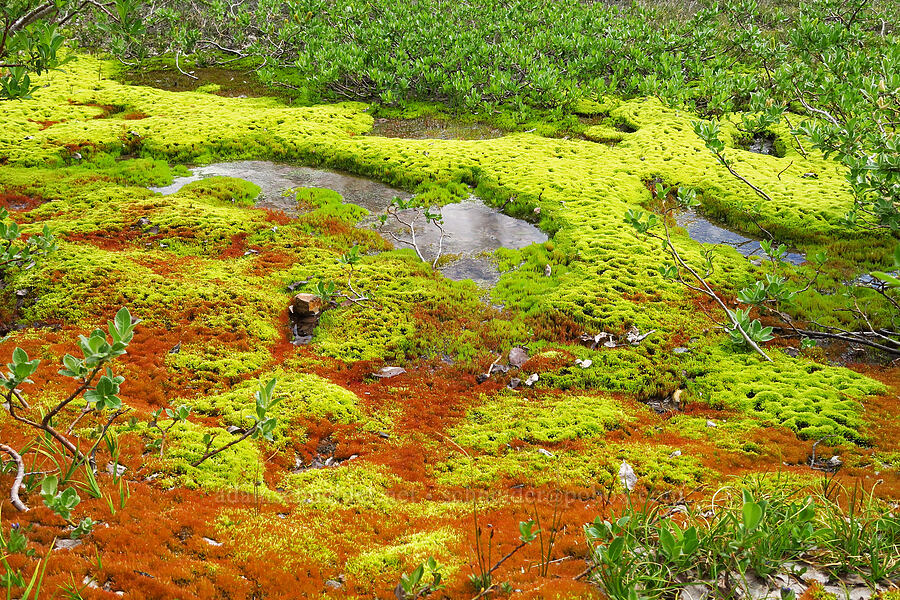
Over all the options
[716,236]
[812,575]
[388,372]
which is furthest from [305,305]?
[716,236]

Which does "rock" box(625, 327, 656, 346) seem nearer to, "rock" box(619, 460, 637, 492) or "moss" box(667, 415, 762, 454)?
"moss" box(667, 415, 762, 454)

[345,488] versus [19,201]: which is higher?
[19,201]

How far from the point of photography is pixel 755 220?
1245 centimetres

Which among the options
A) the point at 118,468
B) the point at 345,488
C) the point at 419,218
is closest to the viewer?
the point at 118,468

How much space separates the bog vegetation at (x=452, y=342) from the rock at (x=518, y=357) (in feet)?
0.12

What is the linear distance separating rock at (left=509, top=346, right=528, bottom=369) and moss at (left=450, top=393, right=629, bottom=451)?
0.75m

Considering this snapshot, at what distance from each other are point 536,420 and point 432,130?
13.6 meters

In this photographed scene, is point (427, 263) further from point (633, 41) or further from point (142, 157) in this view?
point (633, 41)

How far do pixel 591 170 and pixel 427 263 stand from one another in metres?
6.16

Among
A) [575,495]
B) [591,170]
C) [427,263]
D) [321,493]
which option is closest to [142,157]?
[427,263]

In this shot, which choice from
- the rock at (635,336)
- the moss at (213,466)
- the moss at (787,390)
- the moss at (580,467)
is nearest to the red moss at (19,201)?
the moss at (213,466)

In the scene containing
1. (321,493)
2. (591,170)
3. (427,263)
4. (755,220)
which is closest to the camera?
(321,493)

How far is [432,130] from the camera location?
18.7 meters

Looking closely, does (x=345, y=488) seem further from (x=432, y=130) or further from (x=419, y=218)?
(x=432, y=130)
